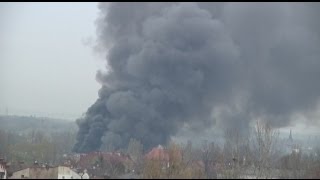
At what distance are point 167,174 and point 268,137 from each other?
882cm

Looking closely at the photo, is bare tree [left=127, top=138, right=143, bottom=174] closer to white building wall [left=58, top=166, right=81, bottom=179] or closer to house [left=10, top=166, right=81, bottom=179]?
white building wall [left=58, top=166, right=81, bottom=179]

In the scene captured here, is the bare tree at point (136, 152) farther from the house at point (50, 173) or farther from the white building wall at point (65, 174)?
the house at point (50, 173)

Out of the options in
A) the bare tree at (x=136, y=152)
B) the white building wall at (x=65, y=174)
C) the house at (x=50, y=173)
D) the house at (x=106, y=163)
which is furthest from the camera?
the bare tree at (x=136, y=152)

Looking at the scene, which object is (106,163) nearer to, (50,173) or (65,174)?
(65,174)

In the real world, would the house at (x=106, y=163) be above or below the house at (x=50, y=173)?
above

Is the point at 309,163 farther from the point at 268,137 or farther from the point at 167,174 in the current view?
the point at 167,174

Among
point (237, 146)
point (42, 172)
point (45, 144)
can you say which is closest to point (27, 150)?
point (45, 144)

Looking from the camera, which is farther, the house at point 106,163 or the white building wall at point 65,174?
the house at point 106,163

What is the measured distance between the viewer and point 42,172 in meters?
23.0

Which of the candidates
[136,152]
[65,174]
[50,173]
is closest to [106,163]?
[136,152]

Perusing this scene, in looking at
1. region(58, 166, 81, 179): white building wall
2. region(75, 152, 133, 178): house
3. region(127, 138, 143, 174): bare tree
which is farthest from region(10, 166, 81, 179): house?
region(127, 138, 143, 174): bare tree

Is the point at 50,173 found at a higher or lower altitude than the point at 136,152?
lower

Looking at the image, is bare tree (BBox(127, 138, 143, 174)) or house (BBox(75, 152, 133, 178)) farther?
bare tree (BBox(127, 138, 143, 174))

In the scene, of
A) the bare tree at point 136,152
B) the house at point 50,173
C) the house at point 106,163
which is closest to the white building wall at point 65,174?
the house at point 50,173
